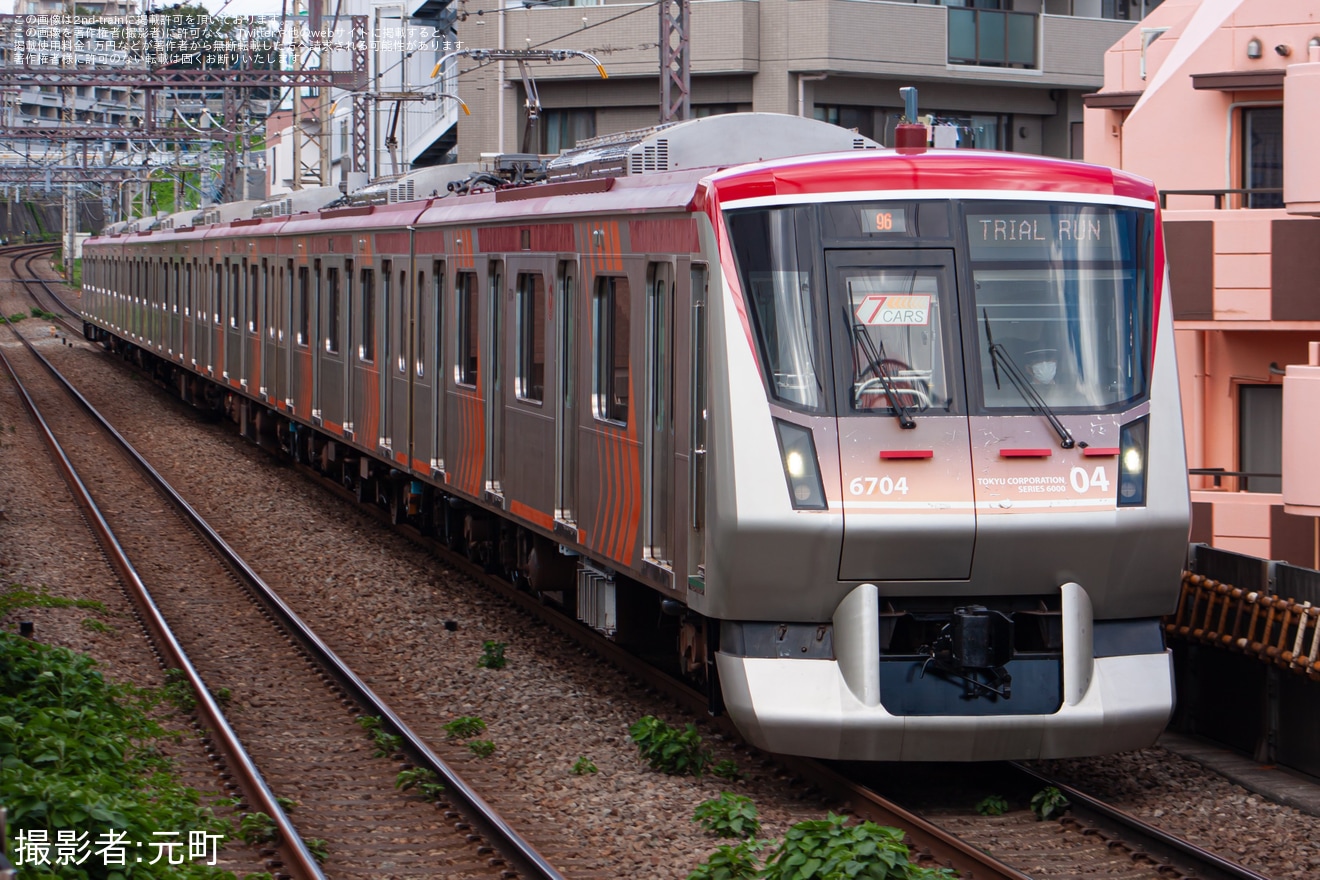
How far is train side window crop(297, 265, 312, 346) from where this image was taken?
1872 centimetres

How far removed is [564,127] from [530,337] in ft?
66.0

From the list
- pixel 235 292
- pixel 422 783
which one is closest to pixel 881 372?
pixel 422 783

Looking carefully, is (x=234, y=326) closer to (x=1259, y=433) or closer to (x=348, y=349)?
(x=348, y=349)

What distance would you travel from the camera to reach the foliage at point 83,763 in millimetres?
6363

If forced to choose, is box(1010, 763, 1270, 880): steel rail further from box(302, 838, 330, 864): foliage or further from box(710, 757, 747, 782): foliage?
box(302, 838, 330, 864): foliage

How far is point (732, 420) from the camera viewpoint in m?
7.41

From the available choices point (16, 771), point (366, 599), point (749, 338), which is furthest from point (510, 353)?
point (16, 771)

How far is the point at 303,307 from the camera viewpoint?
18969 mm

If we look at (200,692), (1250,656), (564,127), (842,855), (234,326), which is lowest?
(200,692)

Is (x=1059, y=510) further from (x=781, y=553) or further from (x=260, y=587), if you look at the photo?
(x=260, y=587)

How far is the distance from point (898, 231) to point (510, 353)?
4225mm

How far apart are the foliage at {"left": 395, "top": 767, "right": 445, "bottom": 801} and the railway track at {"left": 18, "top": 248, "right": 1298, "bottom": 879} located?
1.61 m

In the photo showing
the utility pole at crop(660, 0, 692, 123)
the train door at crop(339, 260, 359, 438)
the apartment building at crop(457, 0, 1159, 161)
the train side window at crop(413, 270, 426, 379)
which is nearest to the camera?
the train side window at crop(413, 270, 426, 379)

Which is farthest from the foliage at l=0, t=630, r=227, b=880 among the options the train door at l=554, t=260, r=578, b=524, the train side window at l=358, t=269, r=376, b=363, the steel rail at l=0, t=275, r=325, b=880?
the train side window at l=358, t=269, r=376, b=363
